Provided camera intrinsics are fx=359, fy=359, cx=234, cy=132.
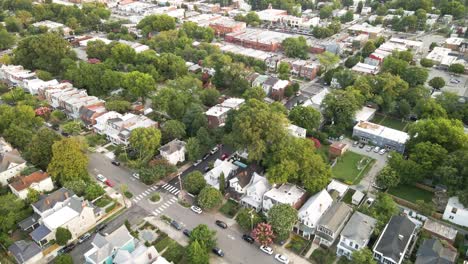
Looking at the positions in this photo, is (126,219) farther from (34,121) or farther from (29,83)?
(29,83)

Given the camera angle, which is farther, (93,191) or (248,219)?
(93,191)

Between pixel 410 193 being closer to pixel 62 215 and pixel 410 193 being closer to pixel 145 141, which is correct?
pixel 145 141

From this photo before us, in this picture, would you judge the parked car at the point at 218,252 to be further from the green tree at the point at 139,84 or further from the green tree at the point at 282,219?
the green tree at the point at 139,84

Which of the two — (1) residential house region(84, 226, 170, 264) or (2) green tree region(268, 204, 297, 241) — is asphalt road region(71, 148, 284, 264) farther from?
(1) residential house region(84, 226, 170, 264)

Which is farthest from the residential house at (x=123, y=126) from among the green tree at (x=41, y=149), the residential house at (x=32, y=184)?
the residential house at (x=32, y=184)

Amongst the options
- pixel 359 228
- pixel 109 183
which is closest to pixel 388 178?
pixel 359 228

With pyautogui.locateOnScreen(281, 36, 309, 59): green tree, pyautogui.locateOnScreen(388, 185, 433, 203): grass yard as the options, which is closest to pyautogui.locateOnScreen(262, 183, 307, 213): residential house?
pyautogui.locateOnScreen(388, 185, 433, 203): grass yard

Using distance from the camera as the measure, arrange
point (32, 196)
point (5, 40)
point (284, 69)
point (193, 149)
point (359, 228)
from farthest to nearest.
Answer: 1. point (5, 40)
2. point (284, 69)
3. point (193, 149)
4. point (32, 196)
5. point (359, 228)

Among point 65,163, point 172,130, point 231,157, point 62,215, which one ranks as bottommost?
point 231,157
